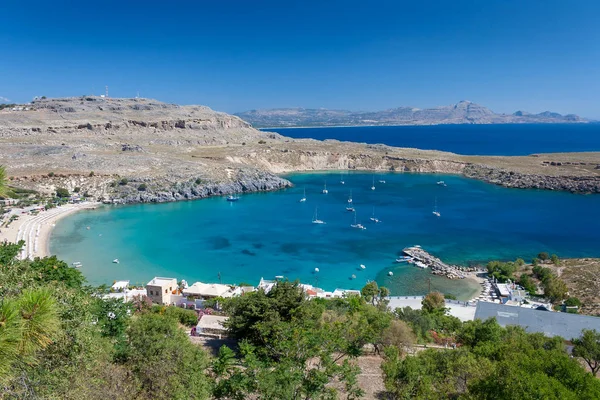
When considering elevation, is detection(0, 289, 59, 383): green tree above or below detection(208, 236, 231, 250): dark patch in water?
above

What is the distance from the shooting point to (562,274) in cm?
3344

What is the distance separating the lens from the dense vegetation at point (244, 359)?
5527 mm

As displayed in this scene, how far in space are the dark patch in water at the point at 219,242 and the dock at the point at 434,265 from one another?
728 inches

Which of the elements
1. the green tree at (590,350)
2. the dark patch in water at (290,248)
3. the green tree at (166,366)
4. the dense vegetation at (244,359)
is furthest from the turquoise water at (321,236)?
the green tree at (166,366)

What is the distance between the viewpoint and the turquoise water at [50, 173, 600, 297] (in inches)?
1383

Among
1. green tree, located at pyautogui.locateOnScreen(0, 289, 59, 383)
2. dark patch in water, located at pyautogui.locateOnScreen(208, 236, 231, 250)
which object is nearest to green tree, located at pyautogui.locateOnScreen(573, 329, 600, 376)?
green tree, located at pyautogui.locateOnScreen(0, 289, 59, 383)

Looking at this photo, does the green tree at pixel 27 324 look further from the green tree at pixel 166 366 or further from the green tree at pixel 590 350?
the green tree at pixel 590 350

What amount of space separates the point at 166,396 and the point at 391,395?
7002mm

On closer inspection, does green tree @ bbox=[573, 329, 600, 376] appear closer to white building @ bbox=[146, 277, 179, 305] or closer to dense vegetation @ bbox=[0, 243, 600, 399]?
dense vegetation @ bbox=[0, 243, 600, 399]

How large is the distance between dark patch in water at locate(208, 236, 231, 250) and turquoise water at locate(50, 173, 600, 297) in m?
0.11

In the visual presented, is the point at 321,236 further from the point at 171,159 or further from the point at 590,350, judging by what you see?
the point at 171,159

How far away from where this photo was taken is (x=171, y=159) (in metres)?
78.9

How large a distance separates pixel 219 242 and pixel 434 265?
72.6 feet

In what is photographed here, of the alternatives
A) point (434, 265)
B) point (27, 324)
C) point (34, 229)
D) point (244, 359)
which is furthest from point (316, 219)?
point (27, 324)
